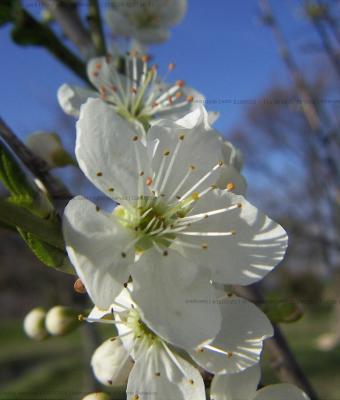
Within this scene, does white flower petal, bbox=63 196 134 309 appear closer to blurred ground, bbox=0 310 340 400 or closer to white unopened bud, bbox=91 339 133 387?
white unopened bud, bbox=91 339 133 387

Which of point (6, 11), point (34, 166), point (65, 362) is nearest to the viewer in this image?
point (34, 166)

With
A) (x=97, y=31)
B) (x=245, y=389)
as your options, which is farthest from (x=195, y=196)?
(x=97, y=31)

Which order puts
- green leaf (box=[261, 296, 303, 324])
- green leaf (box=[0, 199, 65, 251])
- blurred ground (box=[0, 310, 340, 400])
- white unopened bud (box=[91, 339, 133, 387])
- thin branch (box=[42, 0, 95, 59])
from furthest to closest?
blurred ground (box=[0, 310, 340, 400]) < thin branch (box=[42, 0, 95, 59]) < green leaf (box=[261, 296, 303, 324]) < white unopened bud (box=[91, 339, 133, 387]) < green leaf (box=[0, 199, 65, 251])

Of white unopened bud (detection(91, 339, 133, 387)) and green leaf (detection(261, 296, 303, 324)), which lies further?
green leaf (detection(261, 296, 303, 324))

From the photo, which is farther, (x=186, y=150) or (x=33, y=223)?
(x=186, y=150)

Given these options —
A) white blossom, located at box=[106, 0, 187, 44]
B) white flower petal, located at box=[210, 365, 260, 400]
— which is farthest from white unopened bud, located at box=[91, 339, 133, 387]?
white blossom, located at box=[106, 0, 187, 44]

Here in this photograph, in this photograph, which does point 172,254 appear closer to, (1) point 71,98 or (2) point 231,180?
(2) point 231,180

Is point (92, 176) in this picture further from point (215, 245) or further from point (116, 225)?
point (215, 245)
